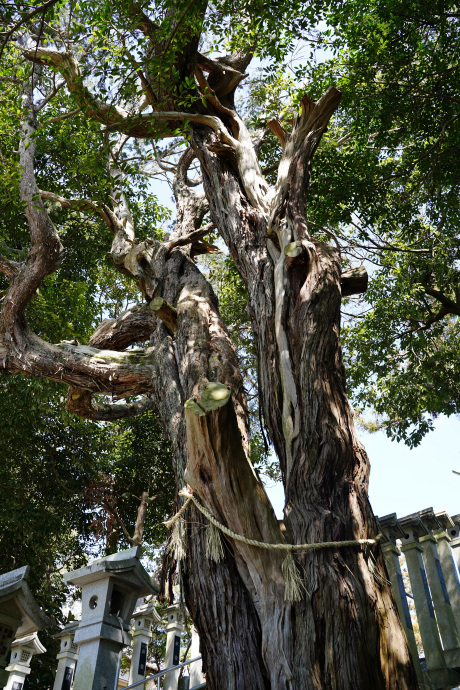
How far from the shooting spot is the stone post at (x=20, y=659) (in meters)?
5.20

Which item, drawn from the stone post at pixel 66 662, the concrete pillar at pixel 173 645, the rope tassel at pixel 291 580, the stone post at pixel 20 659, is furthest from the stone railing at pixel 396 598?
the concrete pillar at pixel 173 645

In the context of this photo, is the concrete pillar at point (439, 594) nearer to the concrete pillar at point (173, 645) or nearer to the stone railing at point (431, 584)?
the stone railing at point (431, 584)

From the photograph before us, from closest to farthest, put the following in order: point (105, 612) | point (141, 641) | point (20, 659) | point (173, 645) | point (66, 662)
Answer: point (105, 612) < point (66, 662) < point (20, 659) < point (141, 641) < point (173, 645)

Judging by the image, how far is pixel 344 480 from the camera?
298cm

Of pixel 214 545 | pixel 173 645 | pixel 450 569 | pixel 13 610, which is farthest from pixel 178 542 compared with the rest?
pixel 173 645

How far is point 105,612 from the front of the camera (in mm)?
3463

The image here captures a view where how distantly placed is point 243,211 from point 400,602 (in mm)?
3005

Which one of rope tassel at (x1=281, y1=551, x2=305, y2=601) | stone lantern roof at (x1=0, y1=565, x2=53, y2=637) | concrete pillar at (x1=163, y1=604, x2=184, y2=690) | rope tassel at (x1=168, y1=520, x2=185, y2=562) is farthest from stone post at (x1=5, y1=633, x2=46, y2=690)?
rope tassel at (x1=281, y1=551, x2=305, y2=601)

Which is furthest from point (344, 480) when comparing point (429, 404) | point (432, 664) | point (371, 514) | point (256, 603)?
point (429, 404)

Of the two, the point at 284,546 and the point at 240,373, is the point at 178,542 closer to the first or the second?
the point at 284,546

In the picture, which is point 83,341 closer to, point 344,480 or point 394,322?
point 394,322

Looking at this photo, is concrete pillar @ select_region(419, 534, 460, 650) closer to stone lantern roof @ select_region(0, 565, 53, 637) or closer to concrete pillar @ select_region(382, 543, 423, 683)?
concrete pillar @ select_region(382, 543, 423, 683)

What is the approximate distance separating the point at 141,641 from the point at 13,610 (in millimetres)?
2342

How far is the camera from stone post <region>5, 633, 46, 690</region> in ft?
17.1
